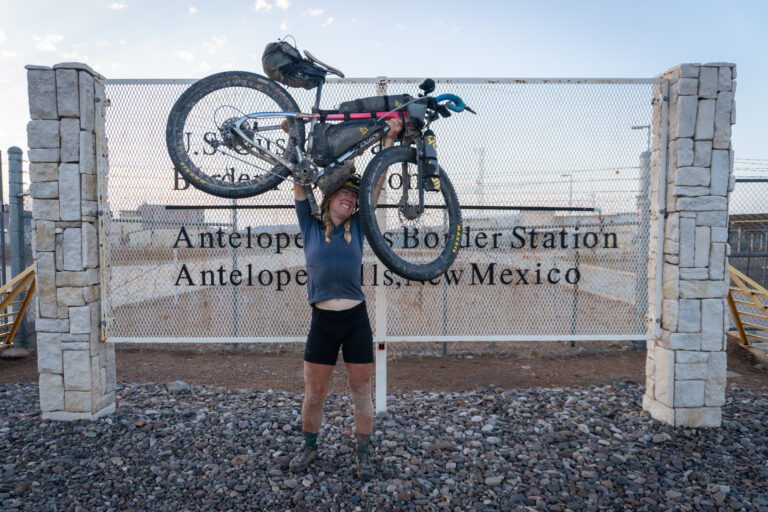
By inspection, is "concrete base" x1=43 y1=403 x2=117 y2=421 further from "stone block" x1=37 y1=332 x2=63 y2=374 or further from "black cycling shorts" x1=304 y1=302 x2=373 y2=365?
"black cycling shorts" x1=304 y1=302 x2=373 y2=365

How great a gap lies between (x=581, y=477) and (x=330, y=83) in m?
3.65

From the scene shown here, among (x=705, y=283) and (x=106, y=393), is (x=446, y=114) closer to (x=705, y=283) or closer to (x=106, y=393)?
(x=705, y=283)

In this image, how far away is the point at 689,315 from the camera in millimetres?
3881

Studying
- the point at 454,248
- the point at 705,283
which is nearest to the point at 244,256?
the point at 454,248

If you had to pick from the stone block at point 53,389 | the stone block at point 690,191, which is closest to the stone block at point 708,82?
the stone block at point 690,191

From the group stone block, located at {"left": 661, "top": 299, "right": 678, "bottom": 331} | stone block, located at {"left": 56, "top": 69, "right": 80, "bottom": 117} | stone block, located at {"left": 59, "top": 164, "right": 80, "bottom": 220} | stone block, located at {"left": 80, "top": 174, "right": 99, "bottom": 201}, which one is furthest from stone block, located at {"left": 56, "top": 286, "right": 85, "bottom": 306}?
stone block, located at {"left": 661, "top": 299, "right": 678, "bottom": 331}

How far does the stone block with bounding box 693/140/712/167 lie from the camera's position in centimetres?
382

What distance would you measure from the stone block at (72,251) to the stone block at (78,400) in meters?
0.99

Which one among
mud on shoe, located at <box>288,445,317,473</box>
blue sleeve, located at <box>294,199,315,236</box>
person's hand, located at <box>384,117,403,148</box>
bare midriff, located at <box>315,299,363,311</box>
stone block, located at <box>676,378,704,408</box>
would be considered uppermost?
person's hand, located at <box>384,117,403,148</box>

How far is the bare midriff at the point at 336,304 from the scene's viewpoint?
9.70ft

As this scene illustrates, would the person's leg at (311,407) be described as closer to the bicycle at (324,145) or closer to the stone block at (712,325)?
the bicycle at (324,145)

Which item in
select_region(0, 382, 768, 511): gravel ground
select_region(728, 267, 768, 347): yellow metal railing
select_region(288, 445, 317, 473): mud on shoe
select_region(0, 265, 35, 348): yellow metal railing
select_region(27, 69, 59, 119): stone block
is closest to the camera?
select_region(0, 382, 768, 511): gravel ground

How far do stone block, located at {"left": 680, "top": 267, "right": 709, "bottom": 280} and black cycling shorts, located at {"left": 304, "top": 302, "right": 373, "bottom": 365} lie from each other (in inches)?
113

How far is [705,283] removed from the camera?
3.87 metres
